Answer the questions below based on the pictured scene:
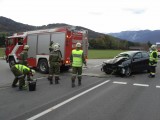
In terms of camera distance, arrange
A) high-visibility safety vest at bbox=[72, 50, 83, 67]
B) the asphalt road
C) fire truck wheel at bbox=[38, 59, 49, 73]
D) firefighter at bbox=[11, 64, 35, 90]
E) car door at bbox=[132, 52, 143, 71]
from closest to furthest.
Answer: the asphalt road → firefighter at bbox=[11, 64, 35, 90] → high-visibility safety vest at bbox=[72, 50, 83, 67] → car door at bbox=[132, 52, 143, 71] → fire truck wheel at bbox=[38, 59, 49, 73]

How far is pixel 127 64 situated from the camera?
53.3 ft

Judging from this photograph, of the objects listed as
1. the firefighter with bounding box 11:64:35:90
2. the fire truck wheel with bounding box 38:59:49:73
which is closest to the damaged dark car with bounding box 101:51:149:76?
the fire truck wheel with bounding box 38:59:49:73

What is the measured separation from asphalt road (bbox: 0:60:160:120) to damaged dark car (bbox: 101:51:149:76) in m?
3.72

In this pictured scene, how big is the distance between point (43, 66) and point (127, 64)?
5.27 metres

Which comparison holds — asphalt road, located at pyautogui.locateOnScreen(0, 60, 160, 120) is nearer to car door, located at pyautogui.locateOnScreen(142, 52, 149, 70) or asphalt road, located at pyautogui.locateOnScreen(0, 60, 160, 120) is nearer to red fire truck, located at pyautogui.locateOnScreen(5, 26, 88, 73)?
red fire truck, located at pyautogui.locateOnScreen(5, 26, 88, 73)

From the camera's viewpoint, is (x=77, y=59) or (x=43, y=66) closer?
(x=77, y=59)

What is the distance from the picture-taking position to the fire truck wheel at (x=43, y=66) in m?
Result: 17.8

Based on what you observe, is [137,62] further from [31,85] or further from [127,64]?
[31,85]

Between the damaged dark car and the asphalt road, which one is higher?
the damaged dark car

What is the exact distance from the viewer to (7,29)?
15938 centimetres

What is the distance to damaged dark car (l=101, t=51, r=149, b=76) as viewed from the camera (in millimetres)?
15995

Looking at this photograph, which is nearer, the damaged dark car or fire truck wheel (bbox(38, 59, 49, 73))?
the damaged dark car

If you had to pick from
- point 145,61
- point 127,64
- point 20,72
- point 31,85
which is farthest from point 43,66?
point 31,85

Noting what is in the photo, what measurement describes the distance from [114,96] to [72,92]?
5.27 feet
